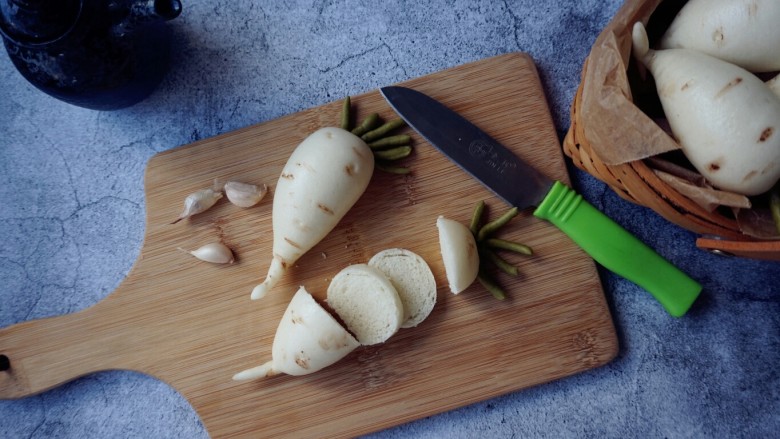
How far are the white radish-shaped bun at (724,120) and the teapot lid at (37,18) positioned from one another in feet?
3.59

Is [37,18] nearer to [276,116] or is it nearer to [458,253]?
[276,116]

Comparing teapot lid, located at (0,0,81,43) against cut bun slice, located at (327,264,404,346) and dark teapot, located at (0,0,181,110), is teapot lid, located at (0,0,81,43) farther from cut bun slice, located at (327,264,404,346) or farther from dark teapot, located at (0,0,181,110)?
cut bun slice, located at (327,264,404,346)

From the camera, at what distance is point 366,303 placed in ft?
3.97

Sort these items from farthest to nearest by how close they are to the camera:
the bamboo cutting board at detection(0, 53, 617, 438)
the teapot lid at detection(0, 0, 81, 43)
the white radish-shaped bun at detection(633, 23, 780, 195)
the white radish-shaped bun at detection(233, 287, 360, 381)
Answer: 1. the bamboo cutting board at detection(0, 53, 617, 438)
2. the white radish-shaped bun at detection(233, 287, 360, 381)
3. the teapot lid at detection(0, 0, 81, 43)
4. the white radish-shaped bun at detection(633, 23, 780, 195)

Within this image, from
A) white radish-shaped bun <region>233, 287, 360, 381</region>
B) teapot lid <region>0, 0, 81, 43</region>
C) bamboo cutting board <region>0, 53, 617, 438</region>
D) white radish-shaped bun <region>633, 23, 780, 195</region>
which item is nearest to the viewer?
white radish-shaped bun <region>633, 23, 780, 195</region>

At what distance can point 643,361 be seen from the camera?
1313 mm

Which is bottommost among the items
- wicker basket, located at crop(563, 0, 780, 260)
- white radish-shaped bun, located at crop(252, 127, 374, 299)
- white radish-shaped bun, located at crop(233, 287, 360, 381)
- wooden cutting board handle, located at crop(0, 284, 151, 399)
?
wooden cutting board handle, located at crop(0, 284, 151, 399)

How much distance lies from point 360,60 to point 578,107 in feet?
1.75

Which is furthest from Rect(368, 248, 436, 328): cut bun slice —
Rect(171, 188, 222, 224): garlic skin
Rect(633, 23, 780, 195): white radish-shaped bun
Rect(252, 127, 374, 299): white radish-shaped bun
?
Rect(633, 23, 780, 195): white radish-shaped bun

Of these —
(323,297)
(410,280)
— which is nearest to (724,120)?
(410,280)

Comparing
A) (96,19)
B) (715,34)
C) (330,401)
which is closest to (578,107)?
(715,34)

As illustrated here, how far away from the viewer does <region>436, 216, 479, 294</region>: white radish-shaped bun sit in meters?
1.20

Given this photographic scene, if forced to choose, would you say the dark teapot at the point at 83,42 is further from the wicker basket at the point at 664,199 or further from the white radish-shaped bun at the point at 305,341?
the wicker basket at the point at 664,199

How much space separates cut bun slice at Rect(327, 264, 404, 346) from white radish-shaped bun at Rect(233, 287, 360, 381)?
1.8 inches
